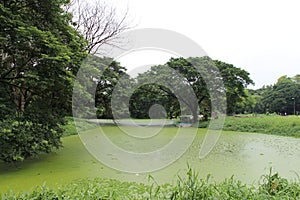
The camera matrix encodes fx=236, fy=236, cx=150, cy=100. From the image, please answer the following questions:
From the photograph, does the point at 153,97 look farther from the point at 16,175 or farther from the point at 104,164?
the point at 16,175

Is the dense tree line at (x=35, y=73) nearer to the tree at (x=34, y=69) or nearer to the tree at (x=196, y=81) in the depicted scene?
the tree at (x=34, y=69)

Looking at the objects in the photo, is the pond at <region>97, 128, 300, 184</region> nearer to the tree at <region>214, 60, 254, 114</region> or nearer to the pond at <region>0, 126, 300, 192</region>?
the pond at <region>0, 126, 300, 192</region>

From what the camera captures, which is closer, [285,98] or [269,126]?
[269,126]

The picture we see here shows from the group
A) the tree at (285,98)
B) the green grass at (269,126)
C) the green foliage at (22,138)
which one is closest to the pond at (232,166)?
the green foliage at (22,138)

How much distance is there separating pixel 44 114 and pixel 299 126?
8.84 m

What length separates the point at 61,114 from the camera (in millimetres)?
4578

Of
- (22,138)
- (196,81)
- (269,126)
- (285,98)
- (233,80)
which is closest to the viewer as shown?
(22,138)

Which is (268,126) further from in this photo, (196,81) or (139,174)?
(139,174)

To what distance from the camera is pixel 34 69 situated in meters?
3.59

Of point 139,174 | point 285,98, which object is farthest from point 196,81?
point 285,98

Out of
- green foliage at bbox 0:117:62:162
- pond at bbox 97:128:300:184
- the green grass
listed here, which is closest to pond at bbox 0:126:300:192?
pond at bbox 97:128:300:184

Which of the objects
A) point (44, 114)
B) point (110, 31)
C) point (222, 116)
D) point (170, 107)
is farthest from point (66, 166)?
point (222, 116)

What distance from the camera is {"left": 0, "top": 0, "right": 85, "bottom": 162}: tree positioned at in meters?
3.31

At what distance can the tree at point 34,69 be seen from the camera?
331cm
